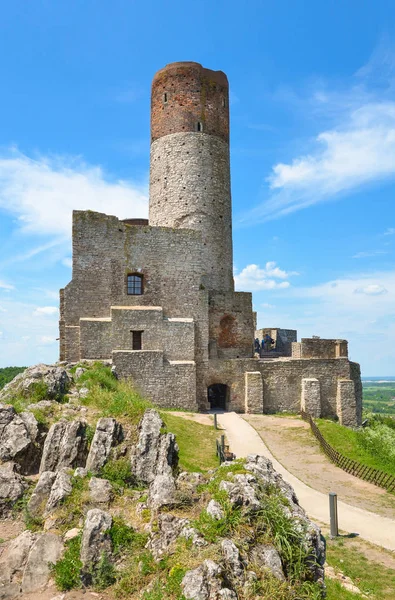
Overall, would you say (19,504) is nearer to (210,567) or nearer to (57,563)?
(57,563)

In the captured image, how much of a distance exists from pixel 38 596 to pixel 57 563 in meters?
0.56

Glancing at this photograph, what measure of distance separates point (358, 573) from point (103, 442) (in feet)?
21.1

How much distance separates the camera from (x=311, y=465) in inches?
685

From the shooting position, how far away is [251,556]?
23.1ft

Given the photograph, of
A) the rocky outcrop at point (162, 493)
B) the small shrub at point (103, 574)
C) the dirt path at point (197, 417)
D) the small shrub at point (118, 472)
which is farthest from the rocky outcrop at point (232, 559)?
the dirt path at point (197, 417)

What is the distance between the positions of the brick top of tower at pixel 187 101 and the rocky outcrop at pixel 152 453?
69.3 feet

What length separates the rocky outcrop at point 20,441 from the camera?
1291 cm

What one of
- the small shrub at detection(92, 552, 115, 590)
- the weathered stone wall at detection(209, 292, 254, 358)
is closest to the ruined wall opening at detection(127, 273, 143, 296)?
the weathered stone wall at detection(209, 292, 254, 358)

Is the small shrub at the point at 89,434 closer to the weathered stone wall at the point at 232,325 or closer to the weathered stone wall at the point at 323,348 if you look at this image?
the weathered stone wall at the point at 232,325

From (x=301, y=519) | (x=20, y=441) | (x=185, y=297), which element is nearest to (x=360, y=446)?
(x=185, y=297)

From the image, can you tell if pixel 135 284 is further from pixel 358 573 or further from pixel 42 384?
pixel 358 573

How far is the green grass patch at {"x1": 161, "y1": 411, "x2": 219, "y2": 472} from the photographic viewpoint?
15.0 meters

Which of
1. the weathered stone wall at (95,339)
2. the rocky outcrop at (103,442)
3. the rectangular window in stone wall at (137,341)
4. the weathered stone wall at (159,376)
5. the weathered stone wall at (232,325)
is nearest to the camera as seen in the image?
the rocky outcrop at (103,442)

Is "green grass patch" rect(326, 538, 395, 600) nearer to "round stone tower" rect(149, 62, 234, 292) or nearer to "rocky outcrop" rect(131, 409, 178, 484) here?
"rocky outcrop" rect(131, 409, 178, 484)
